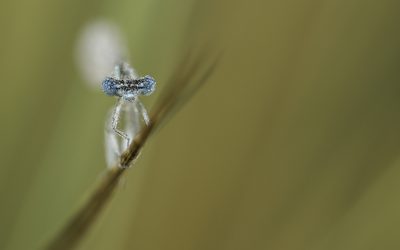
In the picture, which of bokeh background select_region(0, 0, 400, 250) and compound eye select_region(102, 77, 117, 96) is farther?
bokeh background select_region(0, 0, 400, 250)

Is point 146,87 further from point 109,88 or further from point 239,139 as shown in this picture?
point 239,139

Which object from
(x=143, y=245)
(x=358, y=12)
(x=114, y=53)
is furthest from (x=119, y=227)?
(x=358, y=12)

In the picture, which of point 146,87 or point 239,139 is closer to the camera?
point 146,87

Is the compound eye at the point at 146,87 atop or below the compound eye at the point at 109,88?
atop

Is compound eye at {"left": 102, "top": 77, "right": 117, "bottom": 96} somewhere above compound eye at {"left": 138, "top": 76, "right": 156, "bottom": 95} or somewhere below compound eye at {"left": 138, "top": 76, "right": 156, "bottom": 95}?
below

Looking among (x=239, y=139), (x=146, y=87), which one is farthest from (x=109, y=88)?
(x=239, y=139)

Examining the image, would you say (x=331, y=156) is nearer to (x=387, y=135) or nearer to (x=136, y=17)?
(x=387, y=135)
